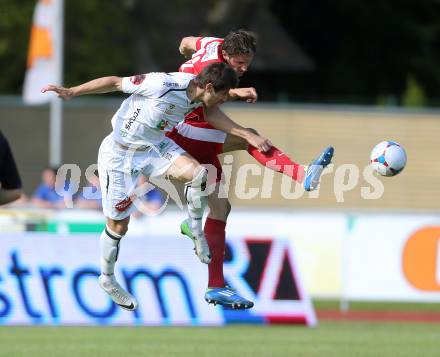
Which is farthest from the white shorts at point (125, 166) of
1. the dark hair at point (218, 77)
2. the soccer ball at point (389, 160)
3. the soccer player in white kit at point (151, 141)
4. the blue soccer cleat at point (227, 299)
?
the soccer ball at point (389, 160)

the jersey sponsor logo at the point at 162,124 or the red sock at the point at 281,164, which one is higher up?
the jersey sponsor logo at the point at 162,124

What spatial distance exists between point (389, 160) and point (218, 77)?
1.67 meters

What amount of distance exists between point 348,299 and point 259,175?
7184 millimetres

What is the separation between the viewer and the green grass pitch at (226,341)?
42.4ft

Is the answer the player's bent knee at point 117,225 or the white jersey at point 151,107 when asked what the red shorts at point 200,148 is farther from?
the player's bent knee at point 117,225

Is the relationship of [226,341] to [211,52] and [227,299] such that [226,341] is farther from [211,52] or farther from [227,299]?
[211,52]

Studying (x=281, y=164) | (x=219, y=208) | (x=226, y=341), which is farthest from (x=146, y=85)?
(x=226, y=341)

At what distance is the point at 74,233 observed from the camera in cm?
1597

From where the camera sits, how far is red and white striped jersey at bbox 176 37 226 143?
34.4 feet

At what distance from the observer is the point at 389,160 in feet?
33.7

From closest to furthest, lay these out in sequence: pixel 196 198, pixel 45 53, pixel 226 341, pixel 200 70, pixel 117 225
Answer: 1. pixel 200 70
2. pixel 196 198
3. pixel 117 225
4. pixel 226 341
5. pixel 45 53

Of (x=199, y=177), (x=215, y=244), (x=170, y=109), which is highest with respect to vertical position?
(x=170, y=109)

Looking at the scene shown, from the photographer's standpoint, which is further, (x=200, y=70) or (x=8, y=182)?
(x=8, y=182)

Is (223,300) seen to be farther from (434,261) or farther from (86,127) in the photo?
(86,127)
